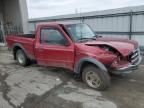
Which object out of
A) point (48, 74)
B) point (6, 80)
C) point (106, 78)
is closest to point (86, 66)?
point (106, 78)

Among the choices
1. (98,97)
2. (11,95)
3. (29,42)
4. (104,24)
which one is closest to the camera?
(98,97)

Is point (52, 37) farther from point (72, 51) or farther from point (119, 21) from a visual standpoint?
point (119, 21)

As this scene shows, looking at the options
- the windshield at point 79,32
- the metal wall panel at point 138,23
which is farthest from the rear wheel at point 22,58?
the metal wall panel at point 138,23

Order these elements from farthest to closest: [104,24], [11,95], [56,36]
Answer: [104,24], [56,36], [11,95]

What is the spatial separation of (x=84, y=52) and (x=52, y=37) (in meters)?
1.42

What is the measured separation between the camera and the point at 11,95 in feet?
14.4

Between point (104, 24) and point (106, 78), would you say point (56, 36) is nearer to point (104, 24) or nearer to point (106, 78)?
point (106, 78)

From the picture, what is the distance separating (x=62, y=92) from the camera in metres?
4.44

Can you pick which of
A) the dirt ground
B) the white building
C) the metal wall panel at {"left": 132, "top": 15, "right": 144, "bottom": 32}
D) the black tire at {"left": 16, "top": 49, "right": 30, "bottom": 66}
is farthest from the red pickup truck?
the white building

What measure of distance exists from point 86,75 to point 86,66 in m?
0.25

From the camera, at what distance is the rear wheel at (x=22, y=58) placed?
273 inches

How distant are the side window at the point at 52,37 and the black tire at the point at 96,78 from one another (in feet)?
3.66

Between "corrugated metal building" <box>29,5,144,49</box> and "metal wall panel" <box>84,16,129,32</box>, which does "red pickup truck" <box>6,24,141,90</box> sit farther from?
"metal wall panel" <box>84,16,129,32</box>

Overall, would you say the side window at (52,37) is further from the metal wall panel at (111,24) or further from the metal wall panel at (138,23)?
the metal wall panel at (138,23)
